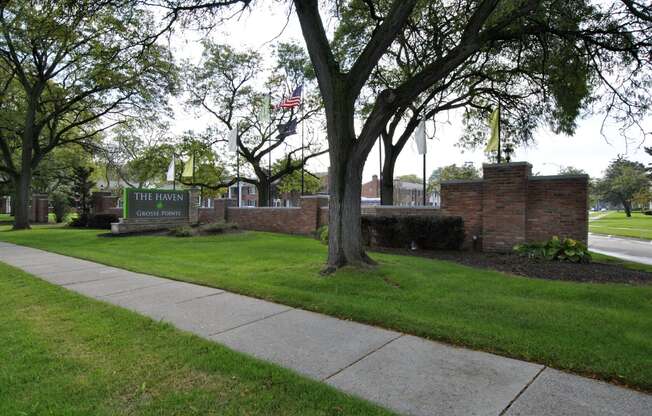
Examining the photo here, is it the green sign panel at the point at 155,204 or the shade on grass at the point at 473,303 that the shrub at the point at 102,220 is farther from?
the shade on grass at the point at 473,303

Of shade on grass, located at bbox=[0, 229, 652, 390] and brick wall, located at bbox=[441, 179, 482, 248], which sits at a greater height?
brick wall, located at bbox=[441, 179, 482, 248]

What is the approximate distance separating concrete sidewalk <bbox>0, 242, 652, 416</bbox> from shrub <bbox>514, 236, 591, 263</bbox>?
23.8 feet

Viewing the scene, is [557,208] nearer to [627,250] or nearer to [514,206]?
[514,206]

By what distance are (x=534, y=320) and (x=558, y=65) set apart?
27.0 feet

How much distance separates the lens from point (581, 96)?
36.4 feet

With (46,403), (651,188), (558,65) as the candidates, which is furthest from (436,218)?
(651,188)

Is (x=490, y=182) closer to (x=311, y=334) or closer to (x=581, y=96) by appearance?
(x=581, y=96)

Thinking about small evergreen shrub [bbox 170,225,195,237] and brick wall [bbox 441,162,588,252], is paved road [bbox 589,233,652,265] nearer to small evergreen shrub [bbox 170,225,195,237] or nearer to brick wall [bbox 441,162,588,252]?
brick wall [bbox 441,162,588,252]

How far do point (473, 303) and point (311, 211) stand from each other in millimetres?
13247

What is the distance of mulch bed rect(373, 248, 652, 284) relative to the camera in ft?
25.1

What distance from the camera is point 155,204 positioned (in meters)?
18.6

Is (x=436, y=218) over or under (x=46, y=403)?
over

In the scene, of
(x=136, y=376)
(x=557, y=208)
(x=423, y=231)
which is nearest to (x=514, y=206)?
(x=557, y=208)

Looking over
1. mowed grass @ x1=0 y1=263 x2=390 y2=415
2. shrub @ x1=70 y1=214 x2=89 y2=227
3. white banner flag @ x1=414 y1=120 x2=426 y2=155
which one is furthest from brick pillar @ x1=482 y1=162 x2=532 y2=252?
shrub @ x1=70 y1=214 x2=89 y2=227
